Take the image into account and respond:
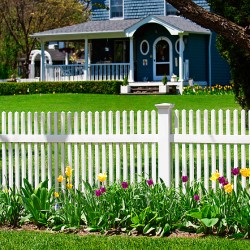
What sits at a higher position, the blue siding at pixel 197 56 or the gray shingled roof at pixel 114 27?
the gray shingled roof at pixel 114 27

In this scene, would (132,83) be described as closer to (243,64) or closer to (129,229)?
(243,64)

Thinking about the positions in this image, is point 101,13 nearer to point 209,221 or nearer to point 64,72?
point 64,72

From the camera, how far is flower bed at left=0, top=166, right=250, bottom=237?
763cm

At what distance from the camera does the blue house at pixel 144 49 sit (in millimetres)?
33750

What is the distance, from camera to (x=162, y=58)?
115ft

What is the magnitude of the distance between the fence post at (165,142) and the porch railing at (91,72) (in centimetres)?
2486

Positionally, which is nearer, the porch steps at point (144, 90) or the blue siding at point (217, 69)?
the porch steps at point (144, 90)

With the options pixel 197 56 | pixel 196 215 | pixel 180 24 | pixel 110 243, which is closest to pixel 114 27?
pixel 180 24

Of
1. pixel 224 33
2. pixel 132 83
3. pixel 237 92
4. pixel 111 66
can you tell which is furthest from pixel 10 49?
pixel 224 33

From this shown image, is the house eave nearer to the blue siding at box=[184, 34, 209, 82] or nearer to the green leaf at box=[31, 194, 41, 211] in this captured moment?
the blue siding at box=[184, 34, 209, 82]

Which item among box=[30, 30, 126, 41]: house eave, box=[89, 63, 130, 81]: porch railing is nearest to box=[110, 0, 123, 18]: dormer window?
box=[30, 30, 126, 41]: house eave

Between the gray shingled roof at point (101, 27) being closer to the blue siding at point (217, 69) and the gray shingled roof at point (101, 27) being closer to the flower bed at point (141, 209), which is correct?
the blue siding at point (217, 69)

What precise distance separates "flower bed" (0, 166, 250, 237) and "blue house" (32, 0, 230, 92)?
24.6m

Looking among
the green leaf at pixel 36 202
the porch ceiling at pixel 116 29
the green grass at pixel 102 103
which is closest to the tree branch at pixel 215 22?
the green leaf at pixel 36 202
